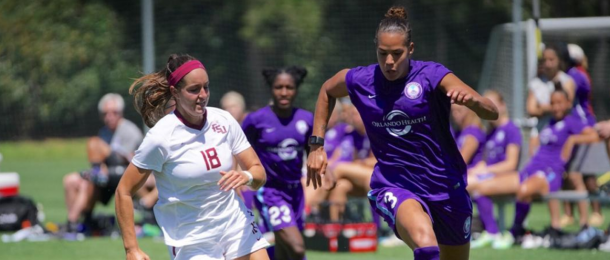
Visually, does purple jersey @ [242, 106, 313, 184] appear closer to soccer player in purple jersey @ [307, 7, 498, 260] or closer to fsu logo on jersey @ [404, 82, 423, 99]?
soccer player in purple jersey @ [307, 7, 498, 260]

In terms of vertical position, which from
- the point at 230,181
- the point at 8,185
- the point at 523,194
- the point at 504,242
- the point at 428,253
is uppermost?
the point at 230,181

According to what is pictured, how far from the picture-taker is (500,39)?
50.9 ft

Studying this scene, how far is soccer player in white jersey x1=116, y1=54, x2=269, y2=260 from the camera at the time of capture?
16.4 ft

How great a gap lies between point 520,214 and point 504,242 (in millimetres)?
347

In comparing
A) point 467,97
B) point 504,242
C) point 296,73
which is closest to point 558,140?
point 504,242

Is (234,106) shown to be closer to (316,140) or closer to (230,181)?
(316,140)

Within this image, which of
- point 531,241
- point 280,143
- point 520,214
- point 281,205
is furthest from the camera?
point 520,214

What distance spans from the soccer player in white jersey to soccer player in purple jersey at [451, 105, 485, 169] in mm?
5891

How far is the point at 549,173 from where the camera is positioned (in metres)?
10.2

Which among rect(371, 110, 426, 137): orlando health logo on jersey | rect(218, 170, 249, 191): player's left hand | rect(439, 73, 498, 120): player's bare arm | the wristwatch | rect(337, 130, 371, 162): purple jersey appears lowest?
rect(337, 130, 371, 162): purple jersey

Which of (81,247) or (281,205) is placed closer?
(281,205)

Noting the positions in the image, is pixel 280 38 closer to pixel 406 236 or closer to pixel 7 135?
pixel 7 135

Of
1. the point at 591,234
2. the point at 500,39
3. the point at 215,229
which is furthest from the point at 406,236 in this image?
the point at 500,39

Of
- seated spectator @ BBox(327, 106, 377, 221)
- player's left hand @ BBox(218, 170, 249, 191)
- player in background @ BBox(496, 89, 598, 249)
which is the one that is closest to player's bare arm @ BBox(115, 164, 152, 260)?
player's left hand @ BBox(218, 170, 249, 191)
